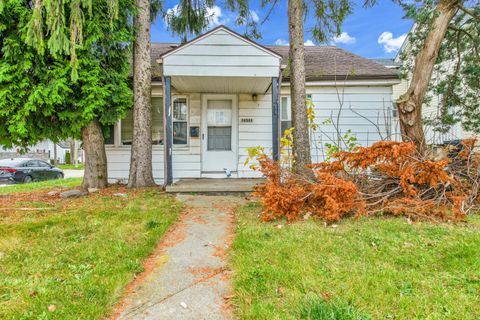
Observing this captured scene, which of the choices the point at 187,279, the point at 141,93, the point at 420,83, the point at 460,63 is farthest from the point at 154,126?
the point at 460,63

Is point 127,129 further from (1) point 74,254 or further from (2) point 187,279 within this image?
(2) point 187,279

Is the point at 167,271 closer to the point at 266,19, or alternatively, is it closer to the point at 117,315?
the point at 117,315

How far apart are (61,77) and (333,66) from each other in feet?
23.1

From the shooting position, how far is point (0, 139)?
247 inches

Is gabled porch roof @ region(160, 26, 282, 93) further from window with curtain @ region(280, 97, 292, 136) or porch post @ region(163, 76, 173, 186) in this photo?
window with curtain @ region(280, 97, 292, 136)

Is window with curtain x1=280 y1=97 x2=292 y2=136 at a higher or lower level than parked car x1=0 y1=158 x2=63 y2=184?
higher

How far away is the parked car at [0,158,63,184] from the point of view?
13273mm

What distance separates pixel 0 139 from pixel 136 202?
11.6ft

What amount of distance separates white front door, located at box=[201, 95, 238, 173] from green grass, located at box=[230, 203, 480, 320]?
15.3 feet

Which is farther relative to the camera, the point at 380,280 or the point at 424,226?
the point at 424,226

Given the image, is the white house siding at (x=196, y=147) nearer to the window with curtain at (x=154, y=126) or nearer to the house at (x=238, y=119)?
the house at (x=238, y=119)

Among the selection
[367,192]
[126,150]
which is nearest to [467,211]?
[367,192]

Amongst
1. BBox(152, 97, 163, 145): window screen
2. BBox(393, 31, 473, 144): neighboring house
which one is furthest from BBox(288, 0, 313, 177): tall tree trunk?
BBox(152, 97, 163, 145): window screen

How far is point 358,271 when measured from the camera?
254cm
